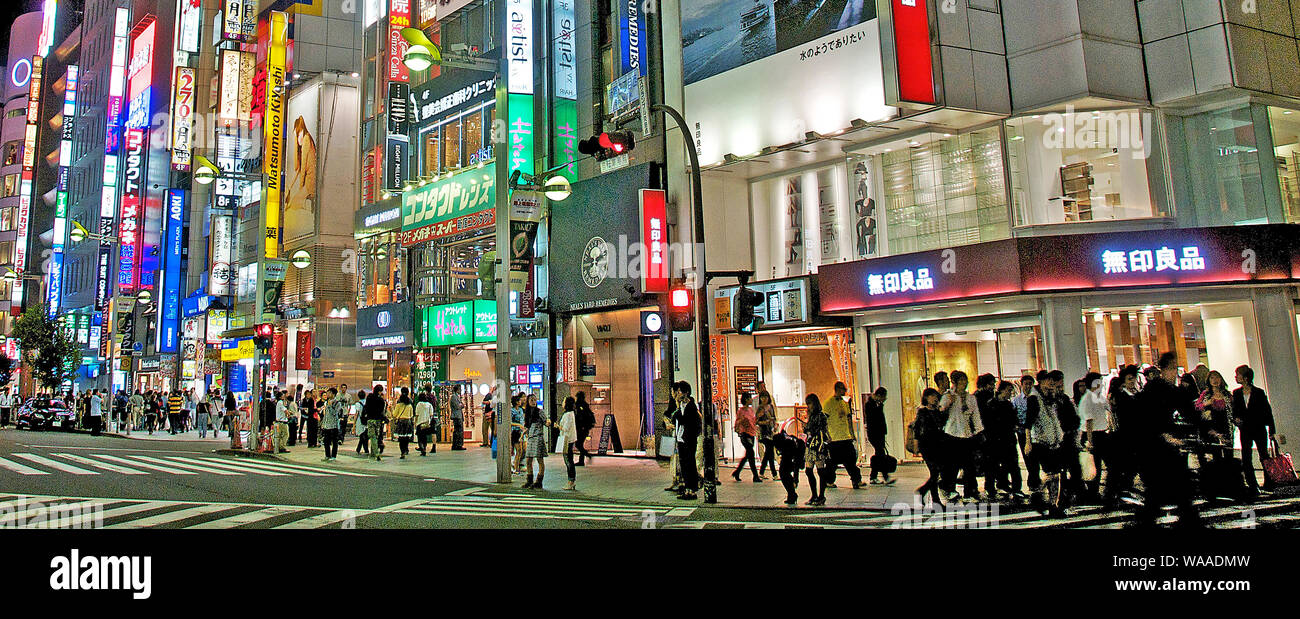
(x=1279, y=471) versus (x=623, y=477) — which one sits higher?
(x=1279, y=471)

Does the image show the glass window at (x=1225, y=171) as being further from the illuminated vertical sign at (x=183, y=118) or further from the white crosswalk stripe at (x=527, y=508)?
the illuminated vertical sign at (x=183, y=118)

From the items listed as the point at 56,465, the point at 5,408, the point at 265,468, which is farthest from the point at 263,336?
the point at 5,408

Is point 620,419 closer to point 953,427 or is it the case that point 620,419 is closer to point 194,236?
point 953,427

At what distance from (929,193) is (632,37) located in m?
9.31

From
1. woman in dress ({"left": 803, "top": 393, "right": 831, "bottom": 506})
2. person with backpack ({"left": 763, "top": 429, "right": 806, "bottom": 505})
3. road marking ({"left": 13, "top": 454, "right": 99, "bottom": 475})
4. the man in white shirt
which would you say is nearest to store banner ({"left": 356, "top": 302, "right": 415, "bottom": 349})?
road marking ({"left": 13, "top": 454, "right": 99, "bottom": 475})

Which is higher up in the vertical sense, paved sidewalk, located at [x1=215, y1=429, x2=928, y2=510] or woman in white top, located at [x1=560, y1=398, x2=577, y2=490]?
woman in white top, located at [x1=560, y1=398, x2=577, y2=490]

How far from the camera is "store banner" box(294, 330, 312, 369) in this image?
33969 mm

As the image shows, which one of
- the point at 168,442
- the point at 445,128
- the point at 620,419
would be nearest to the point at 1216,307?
the point at 620,419

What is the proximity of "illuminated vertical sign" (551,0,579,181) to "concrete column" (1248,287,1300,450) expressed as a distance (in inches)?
663

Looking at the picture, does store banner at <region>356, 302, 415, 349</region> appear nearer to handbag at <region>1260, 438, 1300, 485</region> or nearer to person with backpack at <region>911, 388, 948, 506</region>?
person with backpack at <region>911, 388, 948, 506</region>

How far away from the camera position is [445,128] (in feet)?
94.0

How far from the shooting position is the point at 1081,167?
627 inches

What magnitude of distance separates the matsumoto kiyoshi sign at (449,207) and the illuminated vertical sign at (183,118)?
28.2 metres

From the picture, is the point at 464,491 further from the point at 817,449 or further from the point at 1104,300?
the point at 1104,300
